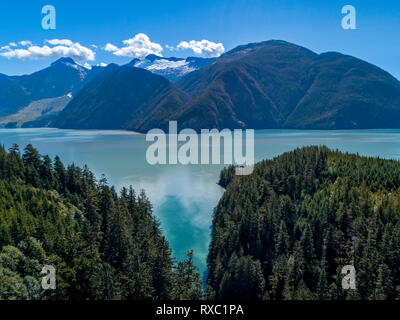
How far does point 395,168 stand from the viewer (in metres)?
73.4

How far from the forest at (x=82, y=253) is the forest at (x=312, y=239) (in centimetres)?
907

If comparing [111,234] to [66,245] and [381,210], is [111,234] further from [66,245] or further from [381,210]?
[381,210]

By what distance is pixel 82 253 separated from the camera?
1554 inches

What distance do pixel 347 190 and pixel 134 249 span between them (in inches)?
1914

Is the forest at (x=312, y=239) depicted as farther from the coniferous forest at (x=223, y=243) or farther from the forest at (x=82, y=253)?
the forest at (x=82, y=253)

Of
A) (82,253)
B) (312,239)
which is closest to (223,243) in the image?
(312,239)

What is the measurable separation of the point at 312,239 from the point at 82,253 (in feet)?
124

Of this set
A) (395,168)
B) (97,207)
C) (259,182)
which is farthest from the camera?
(259,182)

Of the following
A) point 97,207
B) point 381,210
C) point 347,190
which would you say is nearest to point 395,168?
point 347,190

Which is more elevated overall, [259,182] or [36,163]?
[36,163]

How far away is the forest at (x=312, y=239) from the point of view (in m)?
39.5

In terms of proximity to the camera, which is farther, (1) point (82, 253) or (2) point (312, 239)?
(2) point (312, 239)

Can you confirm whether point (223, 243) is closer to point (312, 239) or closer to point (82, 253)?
point (312, 239)
